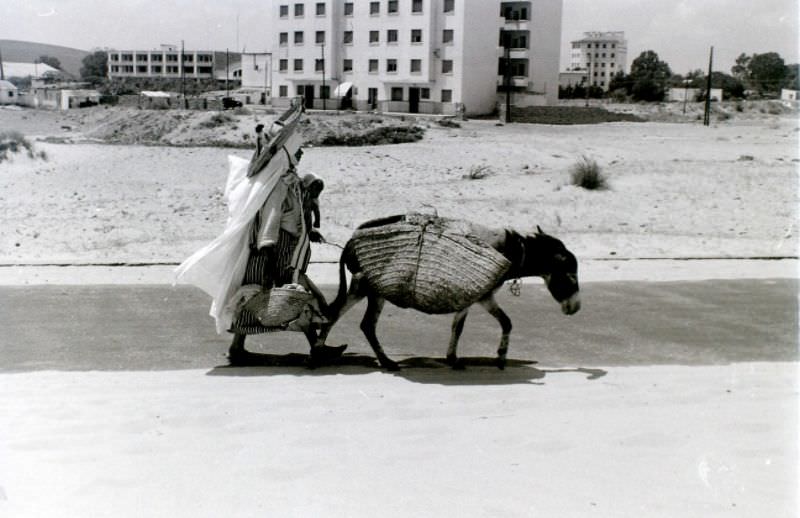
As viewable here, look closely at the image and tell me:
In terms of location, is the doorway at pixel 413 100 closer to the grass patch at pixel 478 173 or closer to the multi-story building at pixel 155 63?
the grass patch at pixel 478 173

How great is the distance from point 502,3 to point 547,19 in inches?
141

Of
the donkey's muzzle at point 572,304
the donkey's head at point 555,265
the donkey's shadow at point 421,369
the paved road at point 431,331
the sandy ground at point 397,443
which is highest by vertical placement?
the donkey's head at point 555,265

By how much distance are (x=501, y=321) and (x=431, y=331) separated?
6.69 ft

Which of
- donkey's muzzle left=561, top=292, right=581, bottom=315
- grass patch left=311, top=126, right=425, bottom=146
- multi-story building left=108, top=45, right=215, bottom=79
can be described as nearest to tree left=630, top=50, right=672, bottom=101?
grass patch left=311, top=126, right=425, bottom=146

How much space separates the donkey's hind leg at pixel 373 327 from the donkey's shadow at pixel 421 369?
7cm

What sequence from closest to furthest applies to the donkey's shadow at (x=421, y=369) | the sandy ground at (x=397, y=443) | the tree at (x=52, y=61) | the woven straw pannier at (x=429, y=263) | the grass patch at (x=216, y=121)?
Answer: the sandy ground at (x=397, y=443)
the woven straw pannier at (x=429, y=263)
the donkey's shadow at (x=421, y=369)
the grass patch at (x=216, y=121)
the tree at (x=52, y=61)

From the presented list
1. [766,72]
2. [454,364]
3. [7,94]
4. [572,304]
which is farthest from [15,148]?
[766,72]

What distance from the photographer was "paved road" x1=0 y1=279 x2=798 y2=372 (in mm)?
8500

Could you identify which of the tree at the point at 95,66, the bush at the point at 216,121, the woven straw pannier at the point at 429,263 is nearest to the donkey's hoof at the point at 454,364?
the woven straw pannier at the point at 429,263

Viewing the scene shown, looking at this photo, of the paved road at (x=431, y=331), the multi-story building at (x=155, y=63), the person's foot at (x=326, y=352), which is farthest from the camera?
the multi-story building at (x=155, y=63)

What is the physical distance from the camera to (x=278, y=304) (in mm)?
7828

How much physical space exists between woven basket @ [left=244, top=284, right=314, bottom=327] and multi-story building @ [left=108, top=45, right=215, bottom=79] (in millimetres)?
121937

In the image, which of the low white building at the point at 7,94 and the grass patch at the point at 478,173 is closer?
the grass patch at the point at 478,173

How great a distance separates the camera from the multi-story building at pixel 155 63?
12500 centimetres
